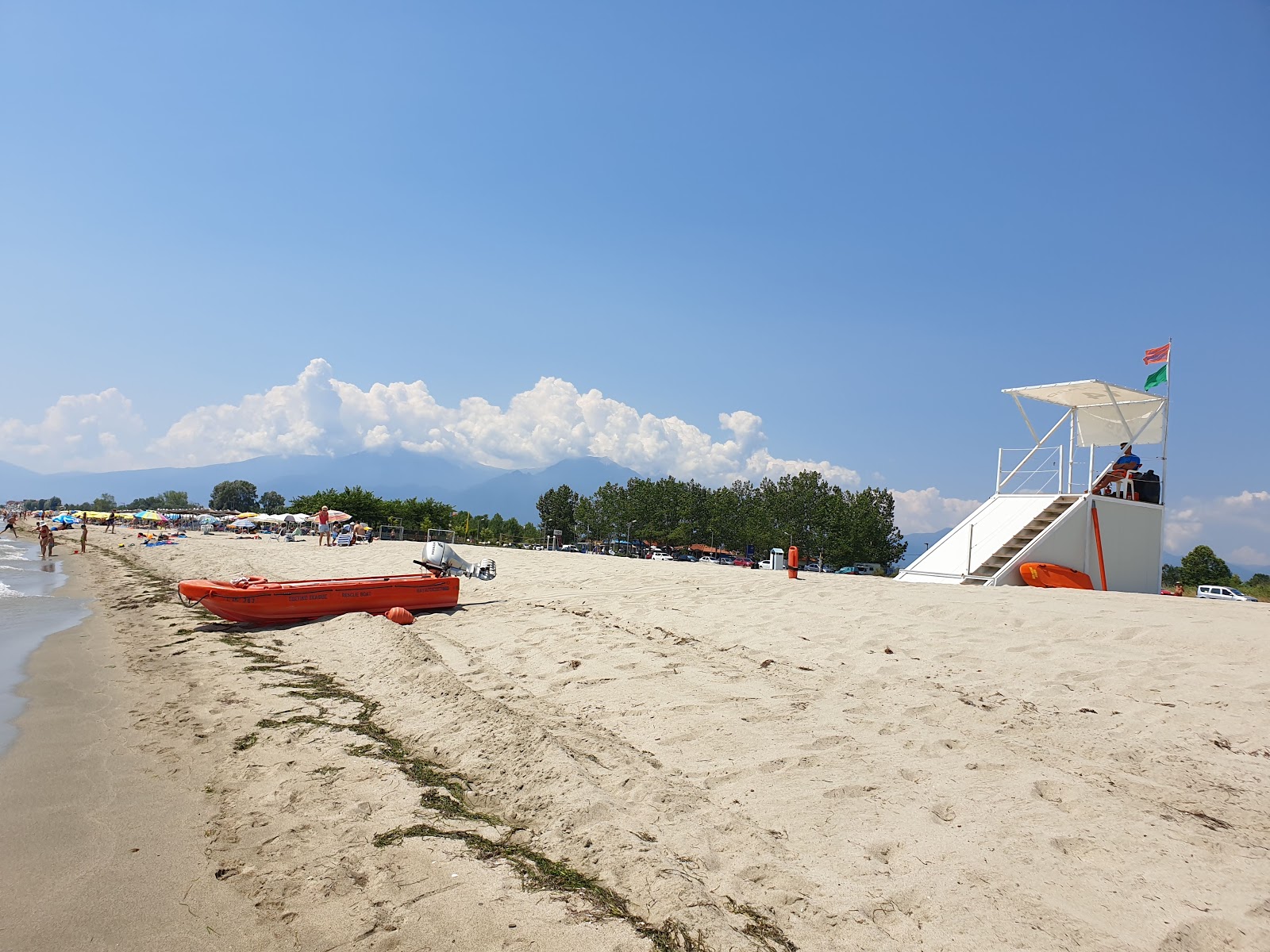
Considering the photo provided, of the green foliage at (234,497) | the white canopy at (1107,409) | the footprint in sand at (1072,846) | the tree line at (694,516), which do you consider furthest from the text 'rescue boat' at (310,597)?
the green foliage at (234,497)

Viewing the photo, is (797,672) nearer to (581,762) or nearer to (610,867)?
(581,762)

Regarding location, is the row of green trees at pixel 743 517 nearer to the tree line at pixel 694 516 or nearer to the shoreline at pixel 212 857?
the tree line at pixel 694 516

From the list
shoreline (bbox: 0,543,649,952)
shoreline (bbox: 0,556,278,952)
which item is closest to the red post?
shoreline (bbox: 0,543,649,952)

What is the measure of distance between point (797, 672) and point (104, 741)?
248 inches

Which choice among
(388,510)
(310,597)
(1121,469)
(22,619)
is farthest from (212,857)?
(388,510)

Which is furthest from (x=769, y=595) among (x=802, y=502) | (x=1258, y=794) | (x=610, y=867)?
(x=802, y=502)

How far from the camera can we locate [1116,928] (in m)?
2.81

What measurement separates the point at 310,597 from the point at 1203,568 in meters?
61.9

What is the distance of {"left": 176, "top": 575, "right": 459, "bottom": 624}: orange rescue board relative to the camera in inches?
423

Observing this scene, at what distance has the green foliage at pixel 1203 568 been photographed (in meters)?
49.8

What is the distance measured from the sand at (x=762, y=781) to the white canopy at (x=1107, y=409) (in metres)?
8.96

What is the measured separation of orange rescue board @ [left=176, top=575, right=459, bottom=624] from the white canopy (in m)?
14.0

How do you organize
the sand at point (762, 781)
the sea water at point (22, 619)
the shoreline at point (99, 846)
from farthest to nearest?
the sea water at point (22, 619)
the shoreline at point (99, 846)
the sand at point (762, 781)

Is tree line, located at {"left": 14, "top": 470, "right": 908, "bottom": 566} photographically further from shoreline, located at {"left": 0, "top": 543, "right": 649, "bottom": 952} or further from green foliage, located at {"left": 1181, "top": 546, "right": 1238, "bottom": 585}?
shoreline, located at {"left": 0, "top": 543, "right": 649, "bottom": 952}
